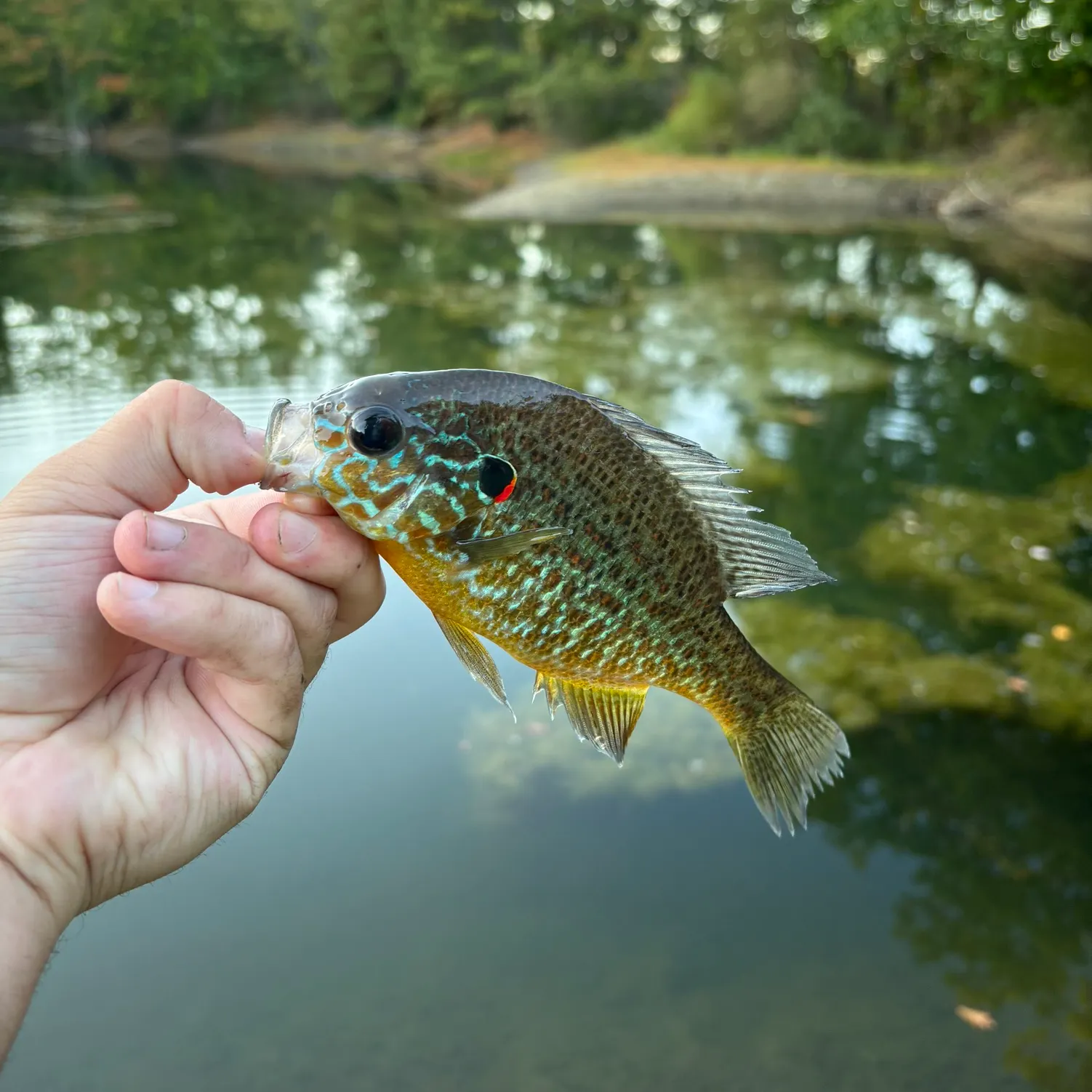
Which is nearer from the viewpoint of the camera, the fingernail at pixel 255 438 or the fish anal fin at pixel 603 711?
the fingernail at pixel 255 438

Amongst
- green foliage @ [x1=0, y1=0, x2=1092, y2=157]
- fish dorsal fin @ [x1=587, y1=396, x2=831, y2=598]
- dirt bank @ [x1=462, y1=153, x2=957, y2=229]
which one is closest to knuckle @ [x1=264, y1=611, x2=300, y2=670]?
fish dorsal fin @ [x1=587, y1=396, x2=831, y2=598]

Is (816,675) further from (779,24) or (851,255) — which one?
(779,24)

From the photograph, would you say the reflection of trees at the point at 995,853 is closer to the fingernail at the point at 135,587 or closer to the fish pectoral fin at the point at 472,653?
the fish pectoral fin at the point at 472,653

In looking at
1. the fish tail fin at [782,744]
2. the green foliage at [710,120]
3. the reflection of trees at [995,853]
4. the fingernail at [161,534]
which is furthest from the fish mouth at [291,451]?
the green foliage at [710,120]

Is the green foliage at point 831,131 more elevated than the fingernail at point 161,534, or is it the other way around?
the fingernail at point 161,534

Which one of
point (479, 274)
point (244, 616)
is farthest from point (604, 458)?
point (479, 274)
